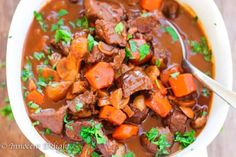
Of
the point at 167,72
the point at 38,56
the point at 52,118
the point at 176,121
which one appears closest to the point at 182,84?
the point at 167,72

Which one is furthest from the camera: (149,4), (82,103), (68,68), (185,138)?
(149,4)

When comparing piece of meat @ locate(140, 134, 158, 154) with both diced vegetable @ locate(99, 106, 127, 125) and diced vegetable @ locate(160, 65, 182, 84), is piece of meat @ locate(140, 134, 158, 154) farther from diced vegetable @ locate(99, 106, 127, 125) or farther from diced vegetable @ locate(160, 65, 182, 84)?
diced vegetable @ locate(160, 65, 182, 84)

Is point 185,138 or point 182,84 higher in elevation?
point 182,84

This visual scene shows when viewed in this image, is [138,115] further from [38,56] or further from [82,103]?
[38,56]

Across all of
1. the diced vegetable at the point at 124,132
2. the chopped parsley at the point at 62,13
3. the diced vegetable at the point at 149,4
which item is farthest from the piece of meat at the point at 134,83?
the chopped parsley at the point at 62,13

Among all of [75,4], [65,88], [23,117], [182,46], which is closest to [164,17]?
[182,46]

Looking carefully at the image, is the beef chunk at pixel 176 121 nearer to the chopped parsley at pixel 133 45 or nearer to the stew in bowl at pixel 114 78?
the stew in bowl at pixel 114 78
